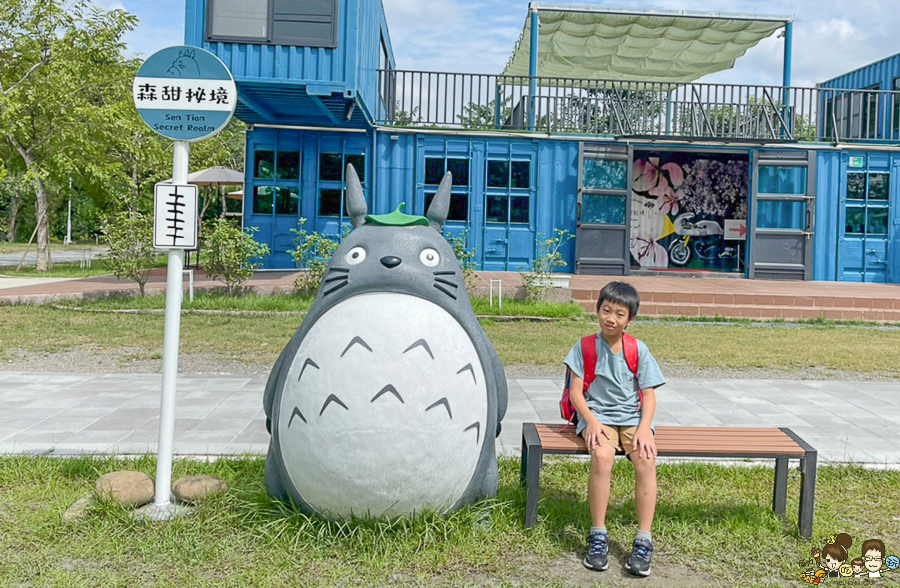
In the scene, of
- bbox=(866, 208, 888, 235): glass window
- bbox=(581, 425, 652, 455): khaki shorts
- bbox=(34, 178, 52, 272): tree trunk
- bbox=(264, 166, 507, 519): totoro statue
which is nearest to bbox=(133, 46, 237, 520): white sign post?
bbox=(264, 166, 507, 519): totoro statue

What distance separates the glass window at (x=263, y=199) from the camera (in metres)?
17.9

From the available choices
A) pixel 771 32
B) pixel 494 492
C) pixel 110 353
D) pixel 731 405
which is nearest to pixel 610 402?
pixel 494 492

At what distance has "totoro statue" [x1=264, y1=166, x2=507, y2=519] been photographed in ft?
12.2

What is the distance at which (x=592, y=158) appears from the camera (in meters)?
18.2

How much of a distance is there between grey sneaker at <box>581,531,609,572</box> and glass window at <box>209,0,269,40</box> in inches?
476

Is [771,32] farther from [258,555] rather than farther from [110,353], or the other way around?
[258,555]

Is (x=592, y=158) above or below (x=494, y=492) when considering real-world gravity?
above

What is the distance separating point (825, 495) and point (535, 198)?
45.1 feet

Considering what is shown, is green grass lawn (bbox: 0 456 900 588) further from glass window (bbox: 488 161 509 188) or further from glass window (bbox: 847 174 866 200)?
glass window (bbox: 847 174 866 200)

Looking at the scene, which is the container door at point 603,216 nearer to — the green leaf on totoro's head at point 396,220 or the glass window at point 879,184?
the glass window at point 879,184

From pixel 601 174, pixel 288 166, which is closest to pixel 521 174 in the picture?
pixel 601 174

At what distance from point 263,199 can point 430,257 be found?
14.4 metres

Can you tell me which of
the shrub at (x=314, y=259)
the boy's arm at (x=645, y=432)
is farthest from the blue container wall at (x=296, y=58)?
the boy's arm at (x=645, y=432)

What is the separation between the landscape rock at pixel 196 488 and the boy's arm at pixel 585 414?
6.57ft
